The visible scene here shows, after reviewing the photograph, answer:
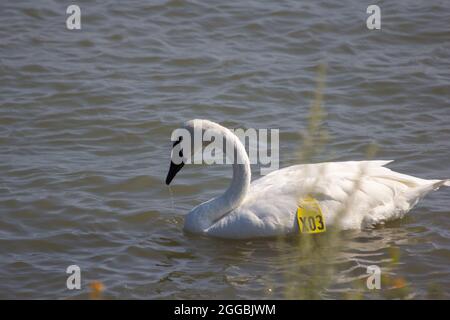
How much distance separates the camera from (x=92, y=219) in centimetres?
824

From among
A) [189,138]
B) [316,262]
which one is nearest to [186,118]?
[189,138]

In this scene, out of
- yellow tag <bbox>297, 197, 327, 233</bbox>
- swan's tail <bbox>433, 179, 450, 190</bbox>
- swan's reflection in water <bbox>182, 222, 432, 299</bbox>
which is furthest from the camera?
swan's tail <bbox>433, 179, 450, 190</bbox>

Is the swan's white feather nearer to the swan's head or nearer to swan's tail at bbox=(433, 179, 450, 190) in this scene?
swan's tail at bbox=(433, 179, 450, 190)

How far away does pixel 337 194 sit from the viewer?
7812 millimetres

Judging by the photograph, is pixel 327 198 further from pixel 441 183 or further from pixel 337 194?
pixel 441 183

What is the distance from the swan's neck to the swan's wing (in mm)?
112

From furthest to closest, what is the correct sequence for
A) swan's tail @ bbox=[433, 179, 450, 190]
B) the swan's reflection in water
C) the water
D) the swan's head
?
swan's tail @ bbox=[433, 179, 450, 190], the swan's head, the water, the swan's reflection in water

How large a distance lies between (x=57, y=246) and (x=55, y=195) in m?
1.09

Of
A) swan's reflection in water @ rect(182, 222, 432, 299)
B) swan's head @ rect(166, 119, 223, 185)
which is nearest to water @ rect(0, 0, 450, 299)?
swan's reflection in water @ rect(182, 222, 432, 299)

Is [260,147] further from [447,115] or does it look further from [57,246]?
[57,246]

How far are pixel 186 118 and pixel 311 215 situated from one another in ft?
10.5

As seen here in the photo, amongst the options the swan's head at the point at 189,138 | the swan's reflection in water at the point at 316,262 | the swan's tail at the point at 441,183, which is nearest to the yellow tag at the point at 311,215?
the swan's reflection in water at the point at 316,262

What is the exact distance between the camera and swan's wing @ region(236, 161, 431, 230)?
775 centimetres

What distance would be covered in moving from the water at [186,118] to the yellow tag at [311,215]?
0.18m
